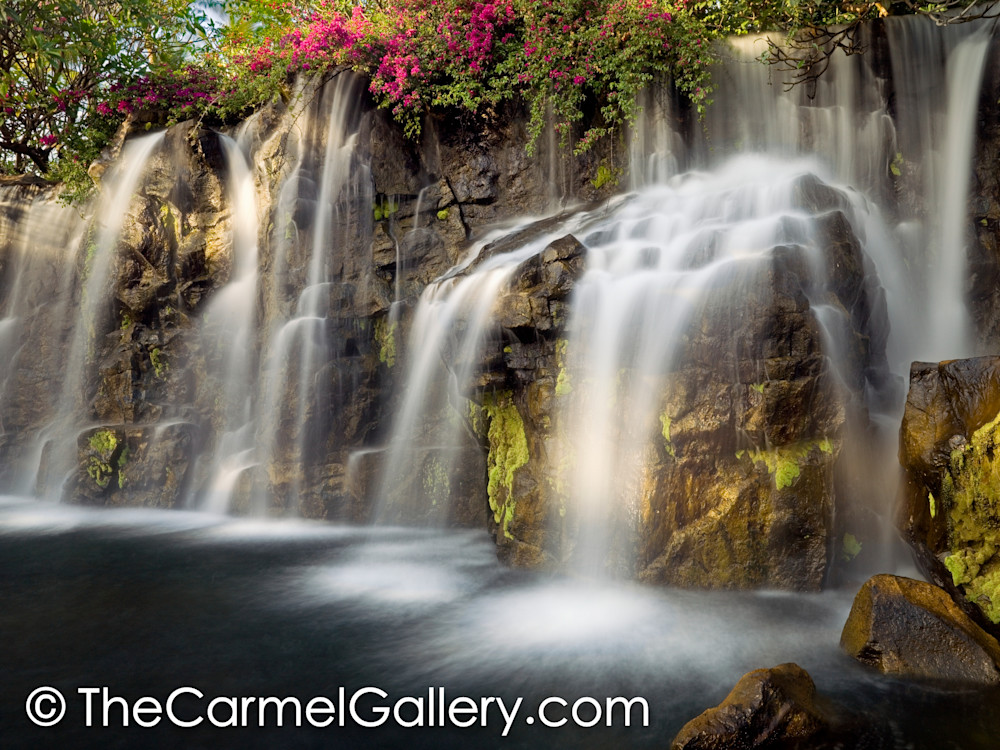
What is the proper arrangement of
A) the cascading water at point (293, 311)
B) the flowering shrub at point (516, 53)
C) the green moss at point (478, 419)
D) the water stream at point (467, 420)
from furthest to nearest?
the flowering shrub at point (516, 53)
the cascading water at point (293, 311)
the green moss at point (478, 419)
the water stream at point (467, 420)

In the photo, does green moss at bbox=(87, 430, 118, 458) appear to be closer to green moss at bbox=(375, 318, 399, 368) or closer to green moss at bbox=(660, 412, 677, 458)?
green moss at bbox=(375, 318, 399, 368)

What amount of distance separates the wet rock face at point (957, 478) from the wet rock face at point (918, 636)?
28cm

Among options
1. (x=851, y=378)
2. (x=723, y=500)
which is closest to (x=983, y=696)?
(x=723, y=500)

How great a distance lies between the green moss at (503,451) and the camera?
23.1ft

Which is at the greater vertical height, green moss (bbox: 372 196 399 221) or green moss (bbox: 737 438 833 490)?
green moss (bbox: 372 196 399 221)

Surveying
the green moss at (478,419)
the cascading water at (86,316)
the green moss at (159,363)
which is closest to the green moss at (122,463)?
the cascading water at (86,316)

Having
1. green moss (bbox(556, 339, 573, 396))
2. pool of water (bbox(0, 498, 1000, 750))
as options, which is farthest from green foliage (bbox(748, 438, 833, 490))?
green moss (bbox(556, 339, 573, 396))

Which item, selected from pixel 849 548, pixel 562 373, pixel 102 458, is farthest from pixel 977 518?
pixel 102 458

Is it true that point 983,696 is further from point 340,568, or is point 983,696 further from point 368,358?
point 368,358

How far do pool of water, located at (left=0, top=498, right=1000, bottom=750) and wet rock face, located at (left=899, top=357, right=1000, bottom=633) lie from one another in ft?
2.65

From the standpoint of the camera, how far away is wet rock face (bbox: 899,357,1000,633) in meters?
4.63

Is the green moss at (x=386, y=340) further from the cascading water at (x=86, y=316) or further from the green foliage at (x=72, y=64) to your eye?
the green foliage at (x=72, y=64)

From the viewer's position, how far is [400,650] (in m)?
4.85

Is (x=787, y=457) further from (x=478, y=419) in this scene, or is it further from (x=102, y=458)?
(x=102, y=458)
